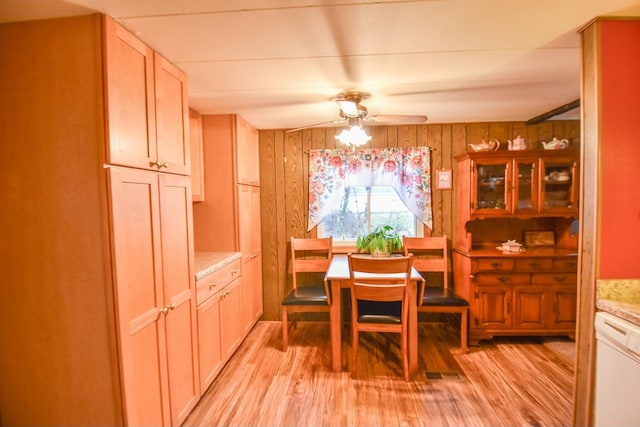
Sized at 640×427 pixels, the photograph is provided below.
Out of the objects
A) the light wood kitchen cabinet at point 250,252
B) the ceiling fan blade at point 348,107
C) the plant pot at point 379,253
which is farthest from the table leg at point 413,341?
the light wood kitchen cabinet at point 250,252

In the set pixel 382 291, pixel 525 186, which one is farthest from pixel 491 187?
pixel 382 291

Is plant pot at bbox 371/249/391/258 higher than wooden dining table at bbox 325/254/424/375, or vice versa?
plant pot at bbox 371/249/391/258

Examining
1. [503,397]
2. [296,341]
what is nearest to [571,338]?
[503,397]

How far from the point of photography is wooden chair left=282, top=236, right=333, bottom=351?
8.95 ft

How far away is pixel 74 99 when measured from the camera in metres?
1.27

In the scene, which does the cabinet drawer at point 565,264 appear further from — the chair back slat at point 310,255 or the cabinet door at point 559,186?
the chair back slat at point 310,255

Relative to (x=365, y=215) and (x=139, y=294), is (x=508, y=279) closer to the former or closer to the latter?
(x=365, y=215)

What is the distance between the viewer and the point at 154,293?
1542mm

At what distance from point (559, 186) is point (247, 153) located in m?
3.18

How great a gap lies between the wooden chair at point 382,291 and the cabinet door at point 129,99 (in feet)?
5.06

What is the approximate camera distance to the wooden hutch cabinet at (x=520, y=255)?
2785 mm

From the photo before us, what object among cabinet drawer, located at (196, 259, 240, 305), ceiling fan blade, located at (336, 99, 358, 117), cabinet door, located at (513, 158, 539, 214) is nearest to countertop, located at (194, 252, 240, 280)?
cabinet drawer, located at (196, 259, 240, 305)

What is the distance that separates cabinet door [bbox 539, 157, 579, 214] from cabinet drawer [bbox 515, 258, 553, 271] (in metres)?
0.49

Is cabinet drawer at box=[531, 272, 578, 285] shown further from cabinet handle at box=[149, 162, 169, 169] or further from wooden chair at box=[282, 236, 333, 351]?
cabinet handle at box=[149, 162, 169, 169]
